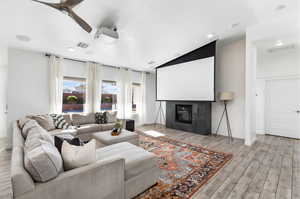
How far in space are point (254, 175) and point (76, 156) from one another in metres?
2.77

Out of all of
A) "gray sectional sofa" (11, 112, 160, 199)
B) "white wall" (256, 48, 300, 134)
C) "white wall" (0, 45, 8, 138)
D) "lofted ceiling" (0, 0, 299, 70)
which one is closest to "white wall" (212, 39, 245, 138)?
"lofted ceiling" (0, 0, 299, 70)

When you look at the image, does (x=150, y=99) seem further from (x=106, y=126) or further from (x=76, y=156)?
(x=76, y=156)

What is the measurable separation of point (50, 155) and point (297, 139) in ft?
21.1

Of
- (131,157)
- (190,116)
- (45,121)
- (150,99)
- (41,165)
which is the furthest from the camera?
(150,99)

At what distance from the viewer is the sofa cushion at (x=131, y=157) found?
5.59 ft

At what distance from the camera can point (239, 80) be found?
174 inches

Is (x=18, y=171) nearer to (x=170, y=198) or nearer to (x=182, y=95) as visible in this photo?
(x=170, y=198)

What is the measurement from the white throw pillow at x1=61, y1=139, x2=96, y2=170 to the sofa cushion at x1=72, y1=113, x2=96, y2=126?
305 centimetres

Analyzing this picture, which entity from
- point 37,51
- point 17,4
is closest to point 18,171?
point 17,4

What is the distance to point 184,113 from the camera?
5480 millimetres

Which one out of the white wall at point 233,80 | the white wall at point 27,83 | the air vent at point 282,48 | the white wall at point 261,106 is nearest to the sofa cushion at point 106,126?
the white wall at point 27,83

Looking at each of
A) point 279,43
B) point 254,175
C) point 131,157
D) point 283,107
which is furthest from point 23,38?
point 283,107

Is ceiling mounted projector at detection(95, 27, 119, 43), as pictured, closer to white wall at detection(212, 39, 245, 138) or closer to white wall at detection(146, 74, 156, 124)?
white wall at detection(212, 39, 245, 138)

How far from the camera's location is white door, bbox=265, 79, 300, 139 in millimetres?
4314
